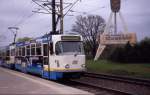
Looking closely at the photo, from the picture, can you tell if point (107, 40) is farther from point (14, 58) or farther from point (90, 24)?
point (90, 24)

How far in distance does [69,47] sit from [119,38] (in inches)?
1538

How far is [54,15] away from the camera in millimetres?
37438

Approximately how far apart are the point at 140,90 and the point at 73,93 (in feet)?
15.4

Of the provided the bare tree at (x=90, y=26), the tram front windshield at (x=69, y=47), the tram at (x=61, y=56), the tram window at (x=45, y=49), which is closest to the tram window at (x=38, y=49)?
the tram at (x=61, y=56)

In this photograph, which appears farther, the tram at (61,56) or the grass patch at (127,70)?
the grass patch at (127,70)

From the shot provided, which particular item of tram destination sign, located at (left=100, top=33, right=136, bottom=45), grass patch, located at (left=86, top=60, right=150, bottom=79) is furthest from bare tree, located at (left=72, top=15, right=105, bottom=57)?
grass patch, located at (left=86, top=60, right=150, bottom=79)

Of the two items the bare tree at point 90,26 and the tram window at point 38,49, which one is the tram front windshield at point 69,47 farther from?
the bare tree at point 90,26

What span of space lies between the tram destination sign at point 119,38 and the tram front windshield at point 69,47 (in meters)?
35.5

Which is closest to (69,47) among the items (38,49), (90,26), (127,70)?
(38,49)

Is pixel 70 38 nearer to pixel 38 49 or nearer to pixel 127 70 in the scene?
pixel 38 49

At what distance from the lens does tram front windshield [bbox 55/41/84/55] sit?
2270 centimetres

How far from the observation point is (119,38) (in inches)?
2413

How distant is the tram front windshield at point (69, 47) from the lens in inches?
894

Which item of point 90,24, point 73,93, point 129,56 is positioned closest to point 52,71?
point 73,93
